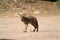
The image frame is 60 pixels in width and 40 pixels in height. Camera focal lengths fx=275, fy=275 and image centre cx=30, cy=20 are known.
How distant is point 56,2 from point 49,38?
13641 mm

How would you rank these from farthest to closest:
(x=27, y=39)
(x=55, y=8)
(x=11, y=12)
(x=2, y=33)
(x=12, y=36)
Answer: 1. (x=55, y=8)
2. (x=11, y=12)
3. (x=2, y=33)
4. (x=12, y=36)
5. (x=27, y=39)

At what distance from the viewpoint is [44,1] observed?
22.5 meters

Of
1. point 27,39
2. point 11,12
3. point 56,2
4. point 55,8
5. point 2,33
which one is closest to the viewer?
point 27,39

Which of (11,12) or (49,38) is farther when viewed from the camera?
(11,12)

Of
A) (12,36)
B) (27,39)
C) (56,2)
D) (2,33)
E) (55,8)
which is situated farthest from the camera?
(56,2)

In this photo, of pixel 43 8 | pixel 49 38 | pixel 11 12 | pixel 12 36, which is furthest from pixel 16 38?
pixel 43 8

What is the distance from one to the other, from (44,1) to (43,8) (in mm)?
2082

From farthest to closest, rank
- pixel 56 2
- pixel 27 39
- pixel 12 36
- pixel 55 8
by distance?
pixel 56 2 < pixel 55 8 < pixel 12 36 < pixel 27 39

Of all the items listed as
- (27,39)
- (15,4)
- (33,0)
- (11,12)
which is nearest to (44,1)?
(33,0)

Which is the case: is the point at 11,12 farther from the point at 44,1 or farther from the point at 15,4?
the point at 44,1

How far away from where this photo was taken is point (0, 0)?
22391mm

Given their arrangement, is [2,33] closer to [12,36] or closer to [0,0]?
[12,36]

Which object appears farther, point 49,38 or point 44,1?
point 44,1

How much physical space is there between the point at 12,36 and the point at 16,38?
0.46 metres
